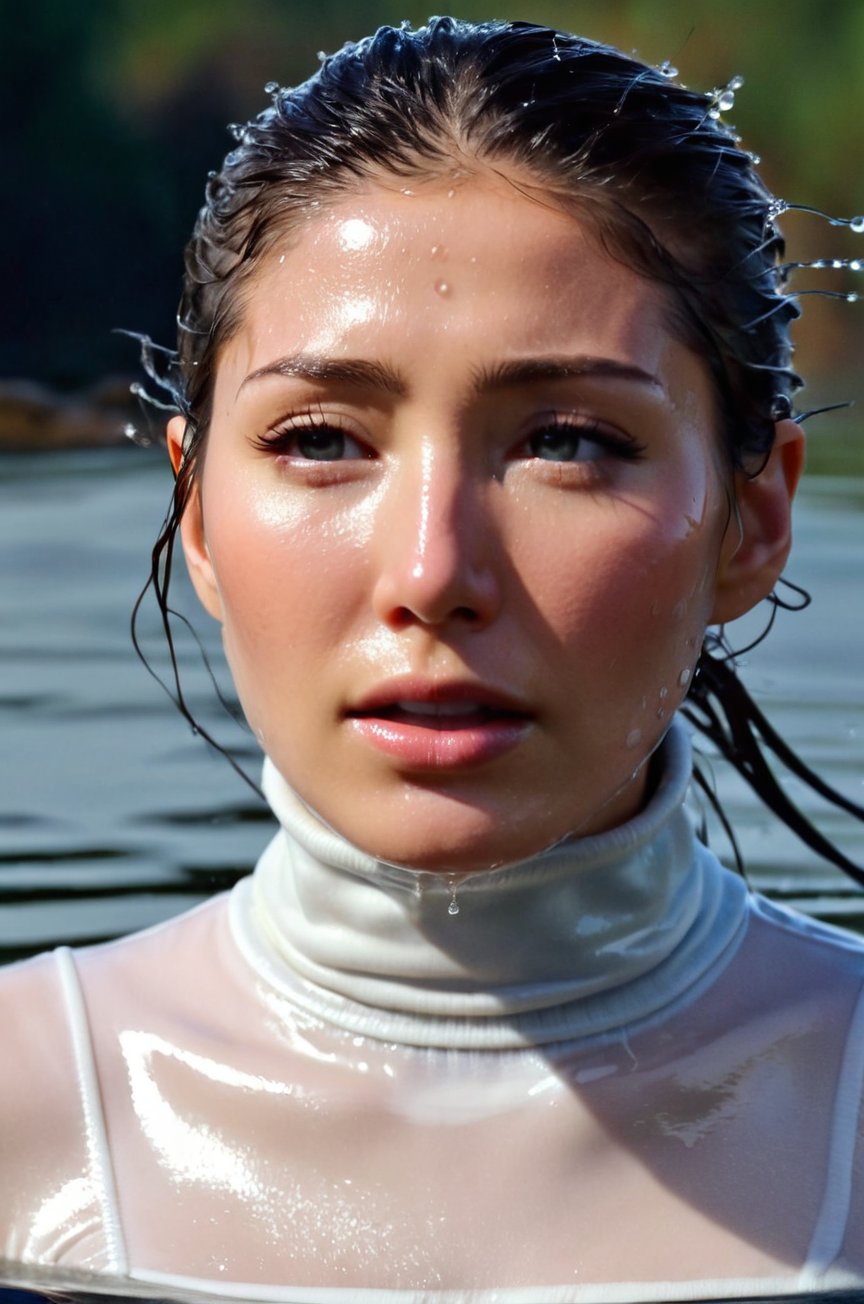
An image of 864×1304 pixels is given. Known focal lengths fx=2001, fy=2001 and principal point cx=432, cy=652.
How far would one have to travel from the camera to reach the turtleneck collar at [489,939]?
83.4 inches

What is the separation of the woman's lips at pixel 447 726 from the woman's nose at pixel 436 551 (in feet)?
0.24

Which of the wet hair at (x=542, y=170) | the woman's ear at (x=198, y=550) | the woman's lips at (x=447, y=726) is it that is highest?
the wet hair at (x=542, y=170)

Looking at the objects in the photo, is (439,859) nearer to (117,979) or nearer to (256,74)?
(117,979)

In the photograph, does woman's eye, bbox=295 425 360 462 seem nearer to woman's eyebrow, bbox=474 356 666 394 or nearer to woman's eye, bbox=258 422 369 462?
woman's eye, bbox=258 422 369 462

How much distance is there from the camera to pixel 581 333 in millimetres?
1940

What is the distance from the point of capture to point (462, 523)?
1854mm

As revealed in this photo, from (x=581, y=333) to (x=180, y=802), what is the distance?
7.36ft

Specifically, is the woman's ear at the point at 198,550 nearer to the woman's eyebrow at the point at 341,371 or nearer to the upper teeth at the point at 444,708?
the woman's eyebrow at the point at 341,371

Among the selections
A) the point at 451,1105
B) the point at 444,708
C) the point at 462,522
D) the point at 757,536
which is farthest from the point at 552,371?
the point at 451,1105

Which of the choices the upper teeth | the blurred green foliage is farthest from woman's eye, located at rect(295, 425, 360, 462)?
the blurred green foliage

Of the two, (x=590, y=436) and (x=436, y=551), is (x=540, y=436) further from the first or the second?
(x=436, y=551)

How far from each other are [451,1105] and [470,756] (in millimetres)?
463

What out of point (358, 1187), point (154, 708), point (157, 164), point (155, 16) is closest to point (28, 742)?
point (154, 708)

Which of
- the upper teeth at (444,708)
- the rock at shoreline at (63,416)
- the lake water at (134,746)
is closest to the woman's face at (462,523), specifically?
the upper teeth at (444,708)
